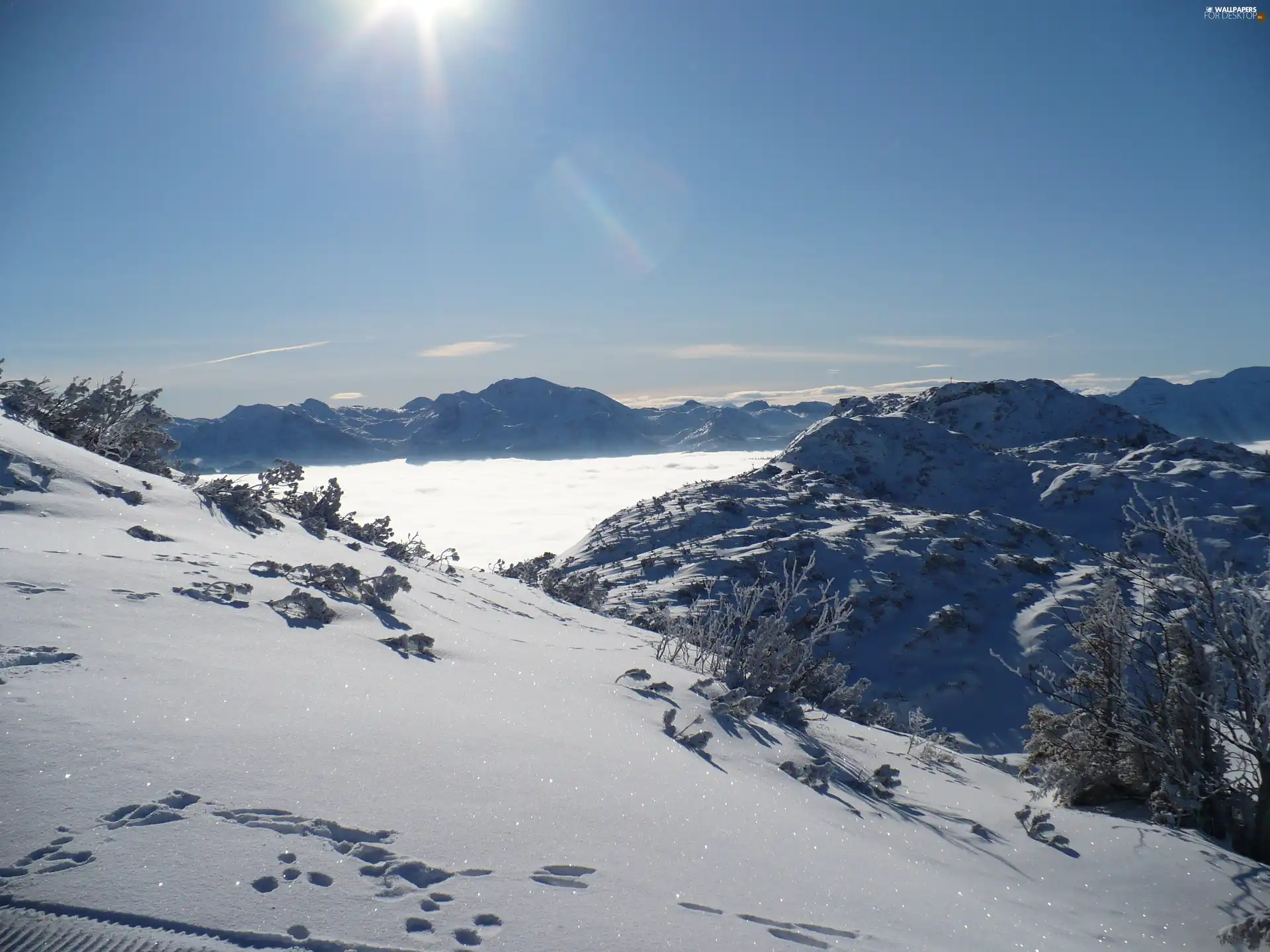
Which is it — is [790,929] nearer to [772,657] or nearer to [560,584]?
[772,657]

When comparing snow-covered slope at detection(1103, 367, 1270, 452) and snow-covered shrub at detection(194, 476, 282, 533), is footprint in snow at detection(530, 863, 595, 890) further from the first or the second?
snow-covered slope at detection(1103, 367, 1270, 452)

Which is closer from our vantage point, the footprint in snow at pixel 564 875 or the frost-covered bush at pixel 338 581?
the footprint in snow at pixel 564 875

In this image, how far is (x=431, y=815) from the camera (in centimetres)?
216

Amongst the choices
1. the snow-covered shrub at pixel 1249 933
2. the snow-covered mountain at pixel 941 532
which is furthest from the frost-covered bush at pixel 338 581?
the snow-covered mountain at pixel 941 532

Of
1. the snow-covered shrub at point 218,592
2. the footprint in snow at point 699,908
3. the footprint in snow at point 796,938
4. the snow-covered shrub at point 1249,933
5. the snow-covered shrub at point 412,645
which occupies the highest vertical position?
the snow-covered shrub at point 218,592

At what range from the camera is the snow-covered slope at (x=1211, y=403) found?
228 ft

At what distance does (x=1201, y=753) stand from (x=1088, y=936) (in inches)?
69.3

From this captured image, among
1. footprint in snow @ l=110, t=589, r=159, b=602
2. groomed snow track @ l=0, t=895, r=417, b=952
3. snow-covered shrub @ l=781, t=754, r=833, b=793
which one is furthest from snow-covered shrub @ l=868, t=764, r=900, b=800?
footprint in snow @ l=110, t=589, r=159, b=602

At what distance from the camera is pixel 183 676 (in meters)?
2.75

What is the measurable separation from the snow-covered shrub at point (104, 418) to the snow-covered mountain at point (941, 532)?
27.3 feet

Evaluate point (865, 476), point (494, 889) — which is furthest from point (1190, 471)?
point (494, 889)

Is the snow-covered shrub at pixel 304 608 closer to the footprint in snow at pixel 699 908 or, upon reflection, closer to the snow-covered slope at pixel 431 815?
the snow-covered slope at pixel 431 815

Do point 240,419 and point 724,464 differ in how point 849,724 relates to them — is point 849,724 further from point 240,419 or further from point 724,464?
point 240,419

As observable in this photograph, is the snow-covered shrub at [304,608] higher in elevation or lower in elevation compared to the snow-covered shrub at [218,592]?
lower
